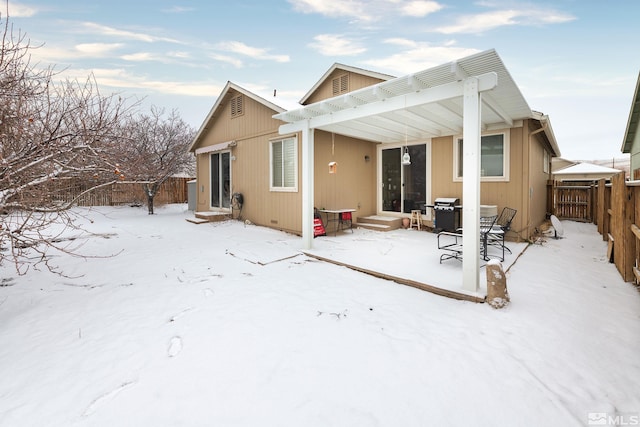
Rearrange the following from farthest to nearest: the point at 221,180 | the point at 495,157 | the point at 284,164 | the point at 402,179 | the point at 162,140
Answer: the point at 162,140, the point at 221,180, the point at 402,179, the point at 284,164, the point at 495,157

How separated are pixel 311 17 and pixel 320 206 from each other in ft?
17.9

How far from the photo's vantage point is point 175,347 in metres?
2.47

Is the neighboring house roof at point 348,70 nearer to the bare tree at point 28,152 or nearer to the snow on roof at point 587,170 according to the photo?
the bare tree at point 28,152

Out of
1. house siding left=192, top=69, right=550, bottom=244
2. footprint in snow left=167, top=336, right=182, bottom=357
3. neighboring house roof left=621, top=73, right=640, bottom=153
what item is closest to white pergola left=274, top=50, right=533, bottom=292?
house siding left=192, top=69, right=550, bottom=244

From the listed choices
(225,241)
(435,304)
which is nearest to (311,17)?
(225,241)

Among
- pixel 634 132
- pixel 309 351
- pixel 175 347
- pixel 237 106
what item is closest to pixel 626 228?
pixel 309 351

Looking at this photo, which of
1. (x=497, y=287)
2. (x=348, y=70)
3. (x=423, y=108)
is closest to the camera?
(x=497, y=287)

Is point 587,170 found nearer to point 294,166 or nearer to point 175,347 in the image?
point 294,166

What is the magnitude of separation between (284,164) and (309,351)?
5.85 m

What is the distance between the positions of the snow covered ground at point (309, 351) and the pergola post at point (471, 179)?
441 millimetres

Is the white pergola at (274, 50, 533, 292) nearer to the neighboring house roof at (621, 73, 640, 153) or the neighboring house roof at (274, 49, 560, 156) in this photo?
the neighboring house roof at (274, 49, 560, 156)

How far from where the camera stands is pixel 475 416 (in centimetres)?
172

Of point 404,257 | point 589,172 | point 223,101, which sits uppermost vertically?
point 223,101

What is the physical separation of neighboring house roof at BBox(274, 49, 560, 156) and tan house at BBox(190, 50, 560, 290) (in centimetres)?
2
